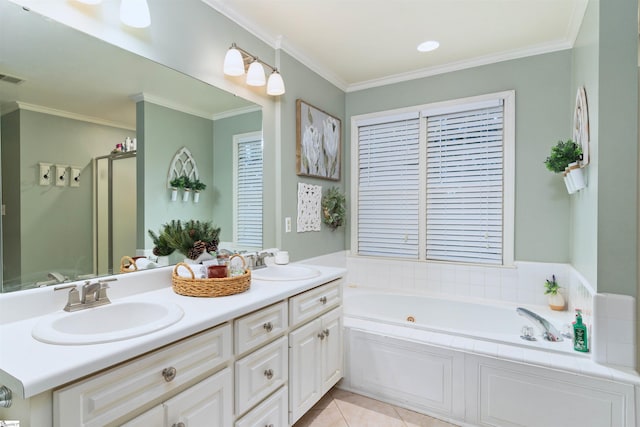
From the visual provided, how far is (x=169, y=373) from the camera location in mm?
1123

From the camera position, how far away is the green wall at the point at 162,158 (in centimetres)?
168

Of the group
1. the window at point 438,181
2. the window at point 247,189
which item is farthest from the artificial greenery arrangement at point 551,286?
the window at point 247,189

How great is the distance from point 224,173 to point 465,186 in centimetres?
209

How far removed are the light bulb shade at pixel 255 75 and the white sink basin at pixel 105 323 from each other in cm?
152

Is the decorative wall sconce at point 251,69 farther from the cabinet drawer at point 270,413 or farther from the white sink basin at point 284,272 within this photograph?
the cabinet drawer at point 270,413

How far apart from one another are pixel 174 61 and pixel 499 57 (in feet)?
8.38

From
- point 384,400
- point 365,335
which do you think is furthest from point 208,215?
point 384,400

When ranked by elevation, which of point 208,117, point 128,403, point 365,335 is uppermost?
→ point 208,117

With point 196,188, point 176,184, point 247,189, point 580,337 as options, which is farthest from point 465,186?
point 176,184

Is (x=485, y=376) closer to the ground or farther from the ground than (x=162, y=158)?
closer to the ground

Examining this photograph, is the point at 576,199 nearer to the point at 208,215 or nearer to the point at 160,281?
the point at 208,215

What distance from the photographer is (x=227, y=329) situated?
1.37 m

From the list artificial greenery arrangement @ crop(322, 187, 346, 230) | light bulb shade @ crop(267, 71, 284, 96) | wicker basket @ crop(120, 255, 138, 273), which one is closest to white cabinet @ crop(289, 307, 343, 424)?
wicker basket @ crop(120, 255, 138, 273)

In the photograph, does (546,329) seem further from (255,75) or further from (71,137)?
(71,137)
